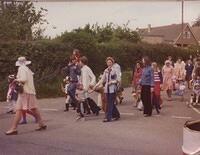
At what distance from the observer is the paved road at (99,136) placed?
457 inches

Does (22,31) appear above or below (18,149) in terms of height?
above

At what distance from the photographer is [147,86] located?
17.4 metres

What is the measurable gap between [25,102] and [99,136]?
1844mm

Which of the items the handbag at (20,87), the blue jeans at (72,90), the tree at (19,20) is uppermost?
the tree at (19,20)

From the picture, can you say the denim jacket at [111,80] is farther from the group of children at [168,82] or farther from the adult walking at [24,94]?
the adult walking at [24,94]

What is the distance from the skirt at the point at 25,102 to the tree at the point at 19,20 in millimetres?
15989

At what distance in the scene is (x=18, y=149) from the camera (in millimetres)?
11727

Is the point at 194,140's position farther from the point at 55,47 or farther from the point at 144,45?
the point at 144,45

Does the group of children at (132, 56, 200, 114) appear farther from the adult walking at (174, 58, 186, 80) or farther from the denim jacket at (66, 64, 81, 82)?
the denim jacket at (66, 64, 81, 82)

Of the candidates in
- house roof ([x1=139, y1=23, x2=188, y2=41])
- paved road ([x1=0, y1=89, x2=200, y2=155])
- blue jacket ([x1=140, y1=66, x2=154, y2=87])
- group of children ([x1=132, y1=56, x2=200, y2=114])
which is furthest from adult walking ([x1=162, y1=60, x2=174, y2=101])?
house roof ([x1=139, y1=23, x2=188, y2=41])

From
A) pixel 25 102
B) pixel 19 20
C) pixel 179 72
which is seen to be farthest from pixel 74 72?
pixel 19 20

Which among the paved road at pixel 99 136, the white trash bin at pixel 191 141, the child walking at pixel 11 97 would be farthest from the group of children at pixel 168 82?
the white trash bin at pixel 191 141

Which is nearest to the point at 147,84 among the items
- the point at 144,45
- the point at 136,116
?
the point at 136,116

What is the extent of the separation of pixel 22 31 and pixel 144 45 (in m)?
15.7
